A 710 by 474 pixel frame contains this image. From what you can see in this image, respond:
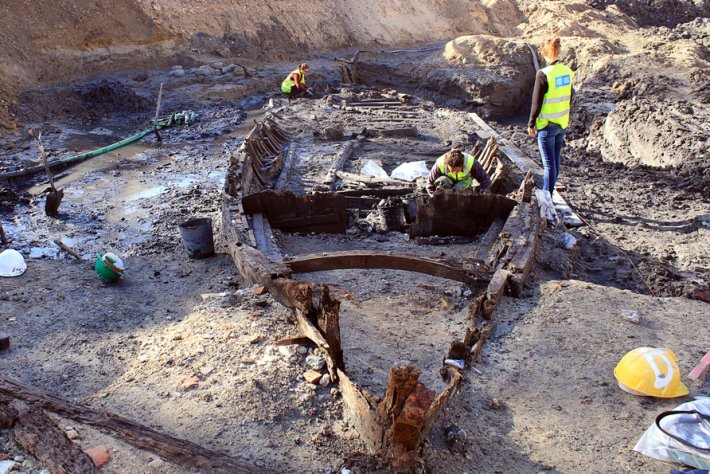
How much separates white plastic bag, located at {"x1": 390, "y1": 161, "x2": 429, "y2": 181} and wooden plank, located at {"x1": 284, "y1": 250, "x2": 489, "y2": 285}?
381cm

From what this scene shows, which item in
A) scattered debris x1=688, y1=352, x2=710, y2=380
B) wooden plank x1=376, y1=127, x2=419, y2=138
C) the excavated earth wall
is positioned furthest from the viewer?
the excavated earth wall

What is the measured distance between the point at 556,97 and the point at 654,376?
444 cm

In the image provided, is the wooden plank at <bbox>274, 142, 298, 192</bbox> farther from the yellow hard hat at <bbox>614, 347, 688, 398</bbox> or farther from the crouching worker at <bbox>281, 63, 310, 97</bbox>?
the yellow hard hat at <bbox>614, 347, 688, 398</bbox>

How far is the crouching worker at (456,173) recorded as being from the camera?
7055mm

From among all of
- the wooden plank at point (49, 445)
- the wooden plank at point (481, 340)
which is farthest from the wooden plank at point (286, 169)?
the wooden plank at point (49, 445)

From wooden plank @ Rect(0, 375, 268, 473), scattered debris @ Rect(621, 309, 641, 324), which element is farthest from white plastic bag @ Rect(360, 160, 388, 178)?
wooden plank @ Rect(0, 375, 268, 473)

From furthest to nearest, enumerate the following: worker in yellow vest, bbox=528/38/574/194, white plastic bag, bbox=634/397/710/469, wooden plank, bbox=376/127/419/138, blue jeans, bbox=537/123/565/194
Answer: wooden plank, bbox=376/127/419/138, blue jeans, bbox=537/123/565/194, worker in yellow vest, bbox=528/38/574/194, white plastic bag, bbox=634/397/710/469

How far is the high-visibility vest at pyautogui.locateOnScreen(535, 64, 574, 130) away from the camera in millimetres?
7113

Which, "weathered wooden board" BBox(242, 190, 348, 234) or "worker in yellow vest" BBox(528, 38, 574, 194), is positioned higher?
"worker in yellow vest" BBox(528, 38, 574, 194)

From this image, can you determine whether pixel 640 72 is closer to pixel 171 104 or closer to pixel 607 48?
pixel 607 48

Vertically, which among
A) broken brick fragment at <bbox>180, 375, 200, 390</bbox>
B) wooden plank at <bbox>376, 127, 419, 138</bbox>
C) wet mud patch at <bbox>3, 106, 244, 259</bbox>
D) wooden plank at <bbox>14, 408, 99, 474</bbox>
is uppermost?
wooden plank at <bbox>14, 408, 99, 474</bbox>

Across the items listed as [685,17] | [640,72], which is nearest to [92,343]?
[640,72]

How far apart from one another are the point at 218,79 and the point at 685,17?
20.1 metres

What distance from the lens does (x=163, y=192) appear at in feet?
31.2
